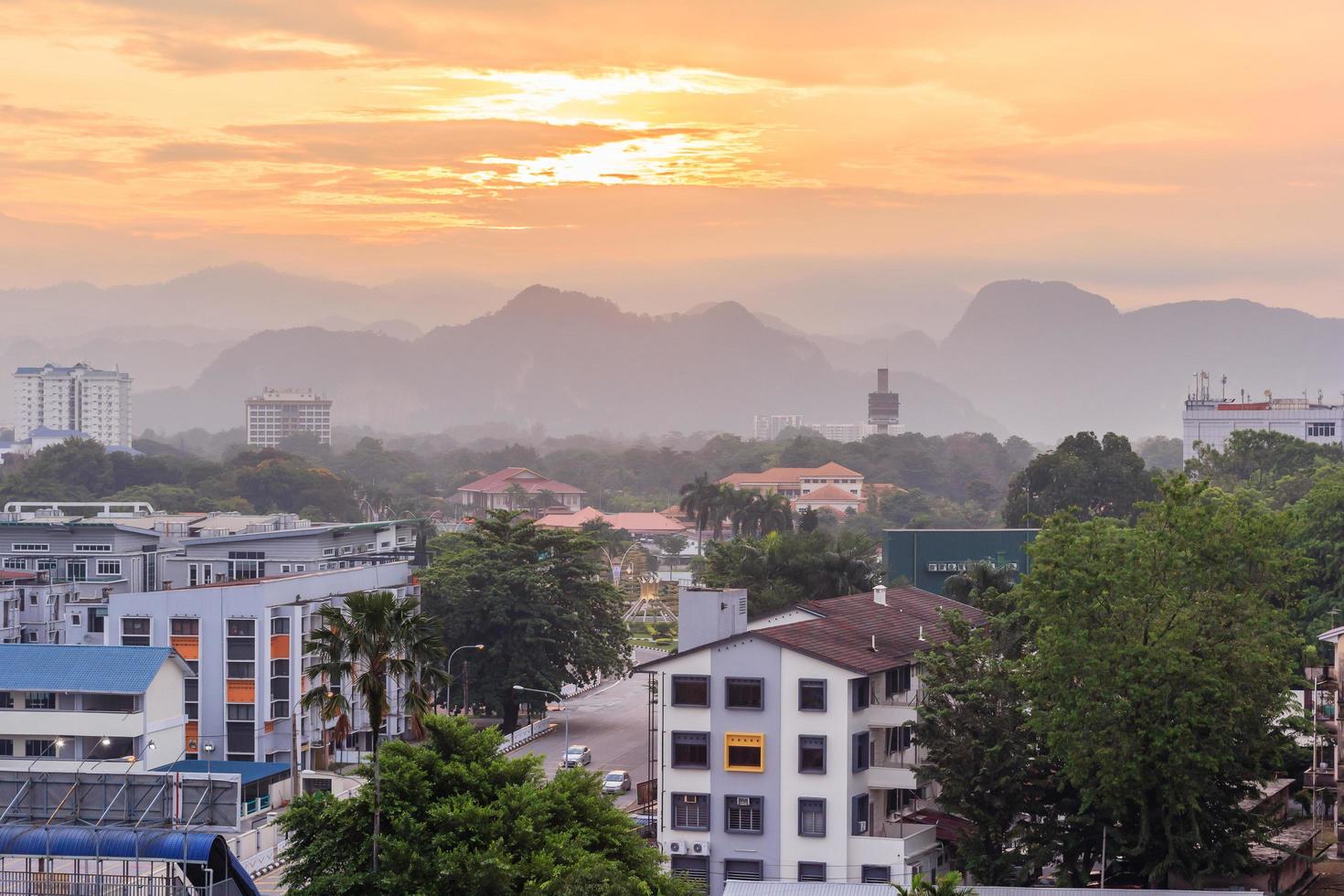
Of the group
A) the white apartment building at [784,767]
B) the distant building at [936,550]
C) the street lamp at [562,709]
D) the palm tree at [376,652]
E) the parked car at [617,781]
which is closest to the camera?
the palm tree at [376,652]

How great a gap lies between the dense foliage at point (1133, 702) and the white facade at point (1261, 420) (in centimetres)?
12571

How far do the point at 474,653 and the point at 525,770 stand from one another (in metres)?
40.2

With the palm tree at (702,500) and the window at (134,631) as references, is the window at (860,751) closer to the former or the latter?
the window at (134,631)

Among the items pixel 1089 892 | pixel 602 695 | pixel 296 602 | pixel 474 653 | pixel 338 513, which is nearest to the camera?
pixel 1089 892

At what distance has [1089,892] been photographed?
39812 mm

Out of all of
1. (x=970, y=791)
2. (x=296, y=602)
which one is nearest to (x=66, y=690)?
(x=296, y=602)

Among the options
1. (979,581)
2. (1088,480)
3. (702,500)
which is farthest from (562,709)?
(702,500)

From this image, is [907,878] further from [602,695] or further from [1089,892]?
[602,695]

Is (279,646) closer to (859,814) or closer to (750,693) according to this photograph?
(750,693)

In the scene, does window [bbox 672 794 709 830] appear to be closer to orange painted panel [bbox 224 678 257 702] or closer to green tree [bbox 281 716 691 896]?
green tree [bbox 281 716 691 896]

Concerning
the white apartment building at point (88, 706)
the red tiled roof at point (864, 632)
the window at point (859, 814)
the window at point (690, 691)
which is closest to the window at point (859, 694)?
the red tiled roof at point (864, 632)

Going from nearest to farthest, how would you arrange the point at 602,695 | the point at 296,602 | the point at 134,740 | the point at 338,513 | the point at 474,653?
the point at 134,740, the point at 296,602, the point at 474,653, the point at 602,695, the point at 338,513

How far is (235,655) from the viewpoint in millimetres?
65188

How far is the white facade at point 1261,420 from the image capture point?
168 meters
